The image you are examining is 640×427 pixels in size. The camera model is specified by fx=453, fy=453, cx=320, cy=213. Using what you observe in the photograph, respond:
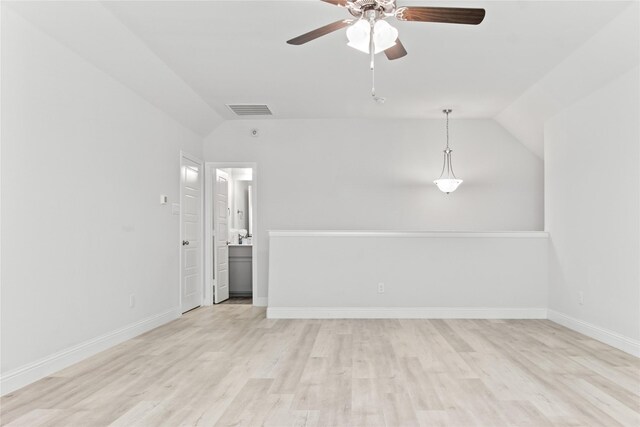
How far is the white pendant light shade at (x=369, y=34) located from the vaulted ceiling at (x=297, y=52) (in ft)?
2.22

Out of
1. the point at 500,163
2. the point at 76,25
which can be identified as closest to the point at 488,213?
the point at 500,163

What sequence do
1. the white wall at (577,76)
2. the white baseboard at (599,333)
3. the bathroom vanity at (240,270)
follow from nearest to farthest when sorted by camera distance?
the white wall at (577,76)
the white baseboard at (599,333)
the bathroom vanity at (240,270)

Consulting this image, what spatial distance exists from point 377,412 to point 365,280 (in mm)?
3112

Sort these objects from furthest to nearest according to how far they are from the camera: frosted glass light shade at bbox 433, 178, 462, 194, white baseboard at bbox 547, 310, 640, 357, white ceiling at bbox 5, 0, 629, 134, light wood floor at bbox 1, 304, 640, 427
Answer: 1. frosted glass light shade at bbox 433, 178, 462, 194
2. white baseboard at bbox 547, 310, 640, 357
3. white ceiling at bbox 5, 0, 629, 134
4. light wood floor at bbox 1, 304, 640, 427

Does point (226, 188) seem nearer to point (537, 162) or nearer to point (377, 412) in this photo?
point (537, 162)

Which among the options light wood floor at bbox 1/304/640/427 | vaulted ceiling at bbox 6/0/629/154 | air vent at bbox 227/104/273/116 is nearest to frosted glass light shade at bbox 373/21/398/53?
vaulted ceiling at bbox 6/0/629/154

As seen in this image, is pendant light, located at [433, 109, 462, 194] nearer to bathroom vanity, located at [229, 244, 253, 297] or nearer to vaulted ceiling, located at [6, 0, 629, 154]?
vaulted ceiling, located at [6, 0, 629, 154]

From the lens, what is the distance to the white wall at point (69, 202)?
3.05 metres

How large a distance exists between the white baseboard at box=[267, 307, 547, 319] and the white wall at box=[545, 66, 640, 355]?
2.17ft

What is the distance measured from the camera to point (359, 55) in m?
4.37

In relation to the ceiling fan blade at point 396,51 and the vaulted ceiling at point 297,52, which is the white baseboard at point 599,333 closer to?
the vaulted ceiling at point 297,52

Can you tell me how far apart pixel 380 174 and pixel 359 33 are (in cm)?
413

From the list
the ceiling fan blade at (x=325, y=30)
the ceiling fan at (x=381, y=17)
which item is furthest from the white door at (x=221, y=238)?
the ceiling fan at (x=381, y=17)

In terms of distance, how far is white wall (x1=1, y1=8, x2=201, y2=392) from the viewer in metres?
3.05
